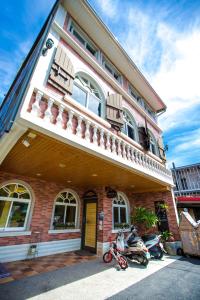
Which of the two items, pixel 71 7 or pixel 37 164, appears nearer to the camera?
pixel 37 164

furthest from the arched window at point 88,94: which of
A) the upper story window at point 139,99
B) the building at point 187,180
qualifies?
the building at point 187,180

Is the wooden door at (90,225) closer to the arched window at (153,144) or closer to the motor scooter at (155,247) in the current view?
the motor scooter at (155,247)

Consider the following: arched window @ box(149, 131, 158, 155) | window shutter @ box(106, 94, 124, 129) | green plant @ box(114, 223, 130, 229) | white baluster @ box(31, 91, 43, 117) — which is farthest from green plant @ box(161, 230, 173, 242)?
white baluster @ box(31, 91, 43, 117)

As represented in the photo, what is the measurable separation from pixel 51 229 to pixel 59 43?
7.37 m

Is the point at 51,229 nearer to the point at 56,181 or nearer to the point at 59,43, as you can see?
the point at 56,181

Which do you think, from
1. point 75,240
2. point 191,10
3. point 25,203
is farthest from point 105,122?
point 75,240

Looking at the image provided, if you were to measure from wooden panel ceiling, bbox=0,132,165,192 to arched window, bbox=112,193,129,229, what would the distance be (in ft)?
6.72

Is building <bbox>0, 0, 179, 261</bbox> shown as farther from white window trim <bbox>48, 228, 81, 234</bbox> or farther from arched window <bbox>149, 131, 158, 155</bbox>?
arched window <bbox>149, 131, 158, 155</bbox>

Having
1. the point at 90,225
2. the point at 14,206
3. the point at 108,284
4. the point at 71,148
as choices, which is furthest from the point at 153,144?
the point at 14,206

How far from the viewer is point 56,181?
23.0ft

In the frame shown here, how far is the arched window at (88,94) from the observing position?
5.88 m

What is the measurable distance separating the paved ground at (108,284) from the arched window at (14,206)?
2.27 metres

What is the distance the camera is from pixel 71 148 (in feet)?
12.8

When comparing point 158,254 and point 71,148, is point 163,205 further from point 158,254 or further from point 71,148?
point 71,148
